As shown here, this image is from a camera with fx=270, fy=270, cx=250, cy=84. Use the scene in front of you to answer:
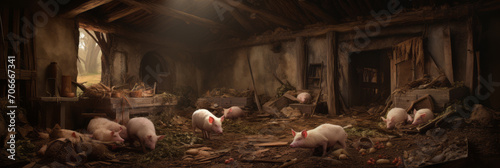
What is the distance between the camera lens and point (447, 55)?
327 inches

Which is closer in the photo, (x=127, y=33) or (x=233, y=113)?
(x=233, y=113)

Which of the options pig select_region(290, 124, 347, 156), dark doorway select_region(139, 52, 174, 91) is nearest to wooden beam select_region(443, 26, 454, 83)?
pig select_region(290, 124, 347, 156)

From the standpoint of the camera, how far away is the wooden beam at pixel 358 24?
8.18 metres

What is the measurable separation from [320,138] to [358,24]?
6806mm

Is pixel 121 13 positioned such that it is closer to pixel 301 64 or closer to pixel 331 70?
pixel 301 64

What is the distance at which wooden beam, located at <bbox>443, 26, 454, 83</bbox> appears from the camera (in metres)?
8.21

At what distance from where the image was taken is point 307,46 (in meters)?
11.3

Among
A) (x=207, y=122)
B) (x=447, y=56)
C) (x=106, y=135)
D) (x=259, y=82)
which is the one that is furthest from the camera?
(x=259, y=82)

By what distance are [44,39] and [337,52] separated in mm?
9486

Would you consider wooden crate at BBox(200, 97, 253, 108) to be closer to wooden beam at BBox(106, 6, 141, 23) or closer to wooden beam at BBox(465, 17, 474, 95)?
wooden beam at BBox(106, 6, 141, 23)

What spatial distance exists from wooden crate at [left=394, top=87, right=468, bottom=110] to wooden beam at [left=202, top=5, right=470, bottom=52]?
231cm

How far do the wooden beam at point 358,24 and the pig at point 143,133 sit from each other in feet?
25.4

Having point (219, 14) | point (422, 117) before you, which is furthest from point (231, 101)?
point (422, 117)

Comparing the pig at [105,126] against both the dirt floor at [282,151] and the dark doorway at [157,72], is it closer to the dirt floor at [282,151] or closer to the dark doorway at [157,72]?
the dirt floor at [282,151]
